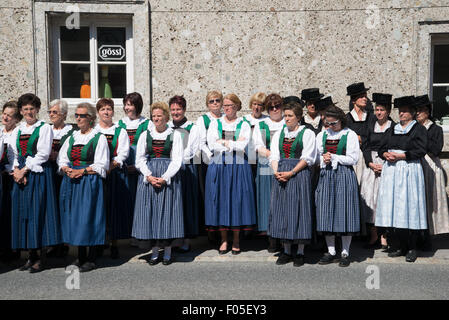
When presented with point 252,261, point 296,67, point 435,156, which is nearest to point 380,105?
point 435,156

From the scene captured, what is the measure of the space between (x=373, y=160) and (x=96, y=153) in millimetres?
3316

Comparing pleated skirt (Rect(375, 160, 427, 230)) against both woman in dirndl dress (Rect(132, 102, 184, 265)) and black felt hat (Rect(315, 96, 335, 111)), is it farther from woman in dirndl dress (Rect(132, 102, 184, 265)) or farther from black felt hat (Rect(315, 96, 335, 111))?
woman in dirndl dress (Rect(132, 102, 184, 265))

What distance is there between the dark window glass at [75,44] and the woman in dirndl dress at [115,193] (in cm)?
231

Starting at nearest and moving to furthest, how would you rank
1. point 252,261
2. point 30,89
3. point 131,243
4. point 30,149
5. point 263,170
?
point 30,149, point 252,261, point 263,170, point 131,243, point 30,89

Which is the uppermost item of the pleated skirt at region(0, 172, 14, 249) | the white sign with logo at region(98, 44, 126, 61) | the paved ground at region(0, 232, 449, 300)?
the white sign with logo at region(98, 44, 126, 61)

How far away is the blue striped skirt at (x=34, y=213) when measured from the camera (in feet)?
17.4

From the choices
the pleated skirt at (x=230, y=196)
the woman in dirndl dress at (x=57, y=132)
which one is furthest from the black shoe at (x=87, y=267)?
the pleated skirt at (x=230, y=196)


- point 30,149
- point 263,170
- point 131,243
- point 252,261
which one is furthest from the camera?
point 131,243

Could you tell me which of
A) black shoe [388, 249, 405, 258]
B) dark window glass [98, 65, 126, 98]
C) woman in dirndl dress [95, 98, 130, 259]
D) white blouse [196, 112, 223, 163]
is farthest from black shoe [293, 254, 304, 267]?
dark window glass [98, 65, 126, 98]

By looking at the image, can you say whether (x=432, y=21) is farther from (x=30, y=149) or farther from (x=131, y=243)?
(x=30, y=149)

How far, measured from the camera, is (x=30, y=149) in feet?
17.5

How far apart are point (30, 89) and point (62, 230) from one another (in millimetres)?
3039

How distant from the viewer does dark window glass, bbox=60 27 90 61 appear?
7852mm

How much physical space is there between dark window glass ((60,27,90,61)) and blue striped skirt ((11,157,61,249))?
9.69 ft
